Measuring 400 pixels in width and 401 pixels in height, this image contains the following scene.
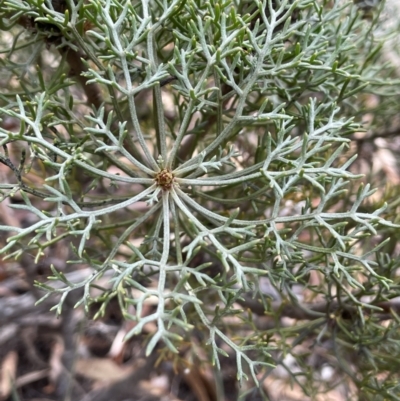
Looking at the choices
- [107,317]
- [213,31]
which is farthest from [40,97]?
[107,317]

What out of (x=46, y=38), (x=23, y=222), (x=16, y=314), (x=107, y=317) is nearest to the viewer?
(x=46, y=38)

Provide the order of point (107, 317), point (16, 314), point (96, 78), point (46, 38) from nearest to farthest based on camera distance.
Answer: point (96, 78)
point (46, 38)
point (16, 314)
point (107, 317)

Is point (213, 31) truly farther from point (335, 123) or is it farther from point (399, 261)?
point (399, 261)

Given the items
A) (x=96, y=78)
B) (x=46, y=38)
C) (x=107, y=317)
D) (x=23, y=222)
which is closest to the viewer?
(x=96, y=78)

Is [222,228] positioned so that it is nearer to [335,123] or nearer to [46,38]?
[335,123]

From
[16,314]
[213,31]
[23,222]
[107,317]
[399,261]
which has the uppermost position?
[213,31]

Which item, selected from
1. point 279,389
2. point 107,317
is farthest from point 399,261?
point 107,317

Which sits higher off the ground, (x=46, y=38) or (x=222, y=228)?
(x=46, y=38)

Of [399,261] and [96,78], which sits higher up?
[96,78]

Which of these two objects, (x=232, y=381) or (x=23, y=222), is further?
(x=23, y=222)
